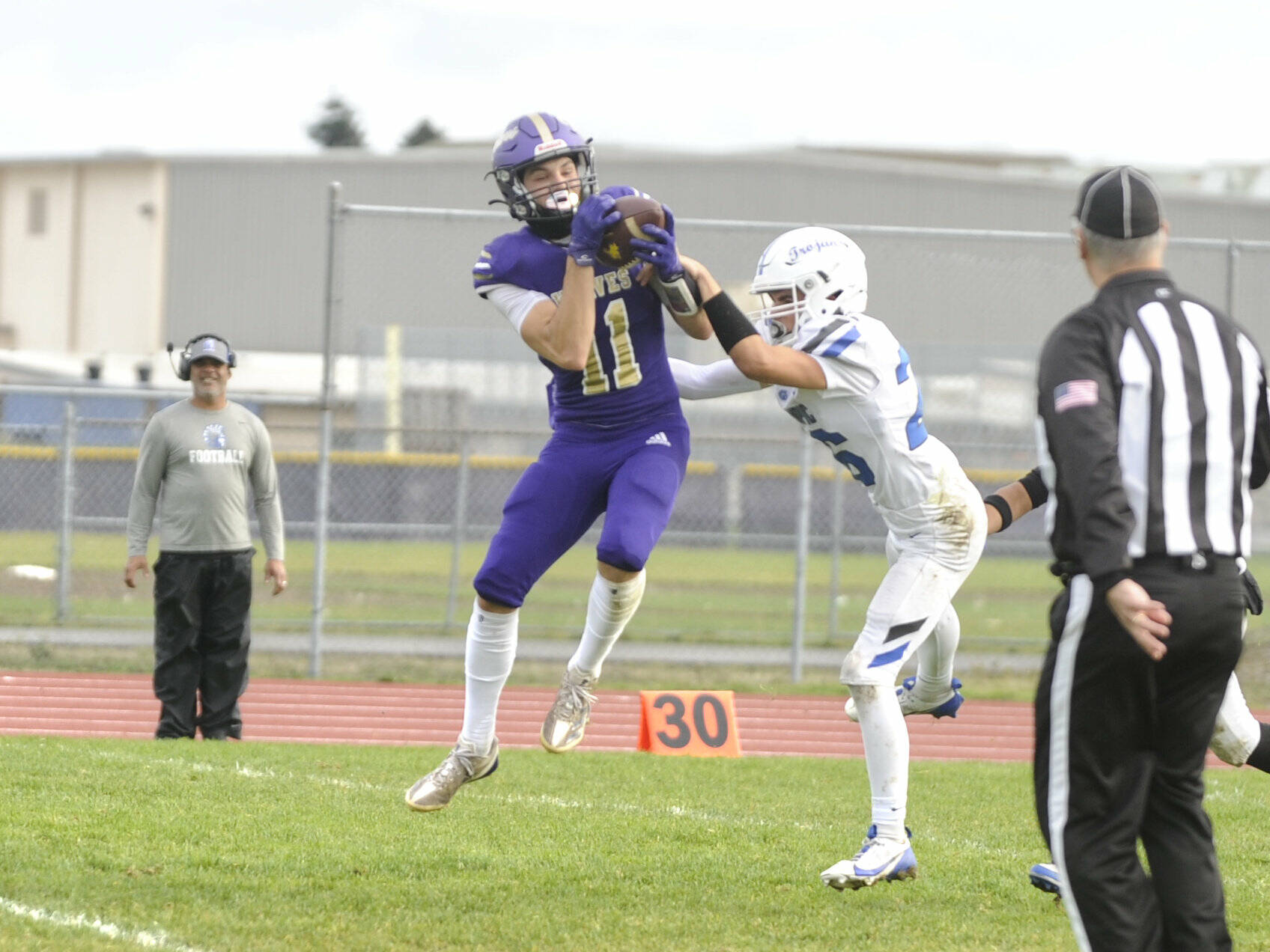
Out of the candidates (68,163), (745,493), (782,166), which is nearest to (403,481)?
(745,493)

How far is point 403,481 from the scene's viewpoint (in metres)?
13.9

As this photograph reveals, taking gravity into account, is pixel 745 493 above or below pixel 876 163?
below

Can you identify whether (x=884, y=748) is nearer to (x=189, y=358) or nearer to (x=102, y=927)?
(x=102, y=927)

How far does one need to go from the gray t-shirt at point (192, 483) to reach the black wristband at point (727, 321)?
14.7ft

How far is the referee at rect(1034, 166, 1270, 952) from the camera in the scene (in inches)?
141

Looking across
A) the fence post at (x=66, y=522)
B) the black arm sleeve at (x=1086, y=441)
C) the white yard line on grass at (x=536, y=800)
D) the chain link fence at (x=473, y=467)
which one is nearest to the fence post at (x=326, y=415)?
the chain link fence at (x=473, y=467)

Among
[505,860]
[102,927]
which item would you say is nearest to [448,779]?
[505,860]

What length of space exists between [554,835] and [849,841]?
1084 millimetres

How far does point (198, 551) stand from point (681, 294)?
15.0 ft

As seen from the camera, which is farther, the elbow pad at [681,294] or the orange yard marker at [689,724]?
the orange yard marker at [689,724]

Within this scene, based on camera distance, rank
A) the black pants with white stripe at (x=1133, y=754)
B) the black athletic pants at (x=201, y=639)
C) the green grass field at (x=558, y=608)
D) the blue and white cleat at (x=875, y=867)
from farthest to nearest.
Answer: the green grass field at (x=558, y=608) < the black athletic pants at (x=201, y=639) < the blue and white cleat at (x=875, y=867) < the black pants with white stripe at (x=1133, y=754)

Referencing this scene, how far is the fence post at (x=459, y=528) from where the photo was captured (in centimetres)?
1224

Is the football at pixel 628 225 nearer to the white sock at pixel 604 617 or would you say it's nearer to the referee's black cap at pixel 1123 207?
the white sock at pixel 604 617

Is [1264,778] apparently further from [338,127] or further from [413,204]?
[338,127]
